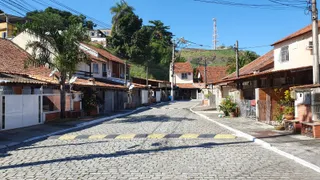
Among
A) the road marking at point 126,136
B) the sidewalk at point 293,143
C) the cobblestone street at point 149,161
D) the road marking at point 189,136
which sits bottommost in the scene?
→ the cobblestone street at point 149,161

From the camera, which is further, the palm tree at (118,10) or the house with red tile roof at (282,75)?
the palm tree at (118,10)

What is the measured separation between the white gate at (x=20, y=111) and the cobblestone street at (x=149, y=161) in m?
5.11

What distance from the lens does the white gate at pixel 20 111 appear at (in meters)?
17.0

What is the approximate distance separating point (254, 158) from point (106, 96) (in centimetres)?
2502

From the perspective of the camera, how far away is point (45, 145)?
41.3 feet

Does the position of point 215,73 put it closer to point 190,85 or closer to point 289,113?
point 190,85

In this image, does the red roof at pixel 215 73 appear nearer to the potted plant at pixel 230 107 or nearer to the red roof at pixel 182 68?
the red roof at pixel 182 68

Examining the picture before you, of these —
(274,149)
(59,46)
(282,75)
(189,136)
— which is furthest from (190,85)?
(274,149)

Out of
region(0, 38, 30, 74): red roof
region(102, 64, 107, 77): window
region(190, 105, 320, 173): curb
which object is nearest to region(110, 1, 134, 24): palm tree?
region(102, 64, 107, 77): window

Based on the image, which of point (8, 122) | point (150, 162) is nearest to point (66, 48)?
point (8, 122)

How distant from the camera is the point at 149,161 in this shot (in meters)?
9.07

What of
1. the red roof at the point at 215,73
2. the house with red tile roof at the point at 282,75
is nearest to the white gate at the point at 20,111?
the house with red tile roof at the point at 282,75

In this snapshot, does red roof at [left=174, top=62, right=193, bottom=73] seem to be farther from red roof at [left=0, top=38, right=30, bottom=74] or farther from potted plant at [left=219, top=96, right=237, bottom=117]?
potted plant at [left=219, top=96, right=237, bottom=117]

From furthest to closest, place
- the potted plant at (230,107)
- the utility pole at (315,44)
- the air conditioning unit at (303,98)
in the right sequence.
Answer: the potted plant at (230,107)
the air conditioning unit at (303,98)
the utility pole at (315,44)
